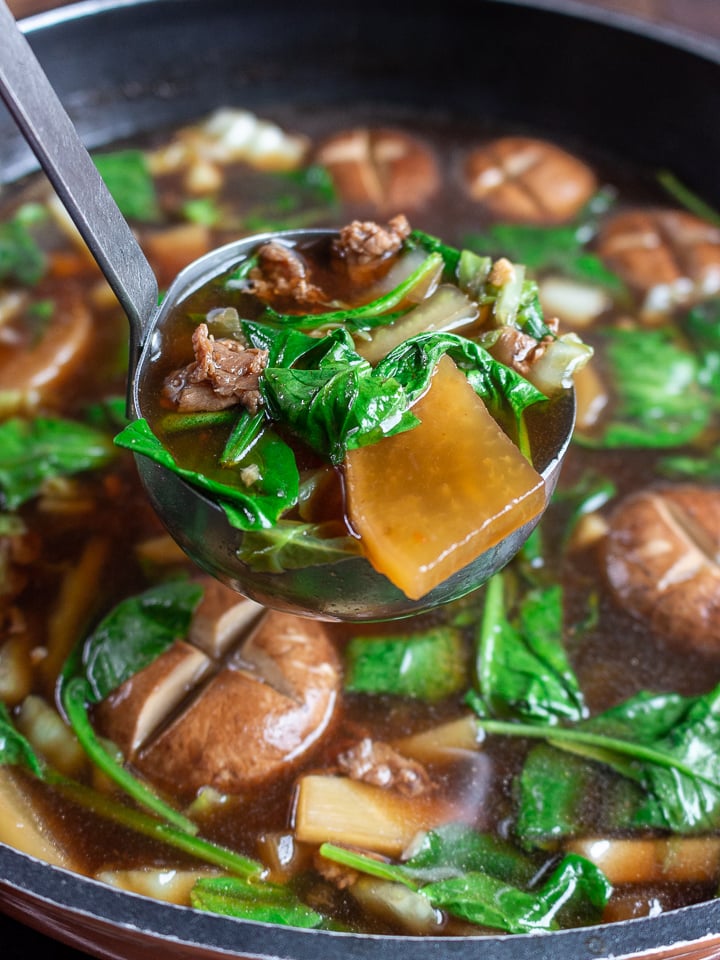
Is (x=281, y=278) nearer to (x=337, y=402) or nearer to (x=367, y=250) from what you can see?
(x=367, y=250)

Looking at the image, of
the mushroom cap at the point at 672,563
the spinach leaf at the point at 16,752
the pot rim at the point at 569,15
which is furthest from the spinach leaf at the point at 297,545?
the pot rim at the point at 569,15

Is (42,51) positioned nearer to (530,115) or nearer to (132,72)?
(132,72)

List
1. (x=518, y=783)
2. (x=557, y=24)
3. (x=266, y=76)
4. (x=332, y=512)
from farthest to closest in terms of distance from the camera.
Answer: (x=266, y=76)
(x=557, y=24)
(x=518, y=783)
(x=332, y=512)

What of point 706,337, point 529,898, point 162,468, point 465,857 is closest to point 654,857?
point 529,898

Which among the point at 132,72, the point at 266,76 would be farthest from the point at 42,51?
the point at 266,76

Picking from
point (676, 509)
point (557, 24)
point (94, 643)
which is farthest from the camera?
point (557, 24)

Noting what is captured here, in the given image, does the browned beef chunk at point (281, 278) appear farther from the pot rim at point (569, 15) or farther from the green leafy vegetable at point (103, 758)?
the pot rim at point (569, 15)

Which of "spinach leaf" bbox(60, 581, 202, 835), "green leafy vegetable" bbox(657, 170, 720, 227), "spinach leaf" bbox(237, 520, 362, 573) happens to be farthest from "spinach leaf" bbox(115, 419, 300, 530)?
"green leafy vegetable" bbox(657, 170, 720, 227)
